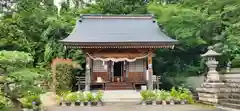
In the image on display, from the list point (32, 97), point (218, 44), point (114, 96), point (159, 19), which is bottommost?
point (114, 96)

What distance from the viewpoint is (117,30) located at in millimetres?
19516

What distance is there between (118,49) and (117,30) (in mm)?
1877

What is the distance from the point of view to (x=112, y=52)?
18125 millimetres

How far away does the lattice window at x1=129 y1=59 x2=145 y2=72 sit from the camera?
19.0m

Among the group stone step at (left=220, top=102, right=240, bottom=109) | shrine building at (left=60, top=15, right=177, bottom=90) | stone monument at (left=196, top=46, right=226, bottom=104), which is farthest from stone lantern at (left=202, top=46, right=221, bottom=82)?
shrine building at (left=60, top=15, right=177, bottom=90)

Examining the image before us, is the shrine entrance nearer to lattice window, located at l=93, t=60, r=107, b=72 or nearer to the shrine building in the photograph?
the shrine building

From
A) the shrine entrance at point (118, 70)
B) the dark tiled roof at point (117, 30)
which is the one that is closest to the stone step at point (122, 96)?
the shrine entrance at point (118, 70)

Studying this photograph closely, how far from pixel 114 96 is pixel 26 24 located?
12540 millimetres

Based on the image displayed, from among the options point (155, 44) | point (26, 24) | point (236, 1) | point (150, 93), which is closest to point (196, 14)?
point (236, 1)

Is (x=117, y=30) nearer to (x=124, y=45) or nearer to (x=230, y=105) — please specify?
(x=124, y=45)

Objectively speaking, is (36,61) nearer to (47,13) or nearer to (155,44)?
(47,13)

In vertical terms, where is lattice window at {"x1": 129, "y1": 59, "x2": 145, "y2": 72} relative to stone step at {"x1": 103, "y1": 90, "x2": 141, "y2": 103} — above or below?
above

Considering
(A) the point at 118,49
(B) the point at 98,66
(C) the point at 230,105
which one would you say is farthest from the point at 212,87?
(B) the point at 98,66

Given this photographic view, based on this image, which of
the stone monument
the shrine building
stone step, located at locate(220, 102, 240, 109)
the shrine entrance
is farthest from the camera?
the shrine entrance
